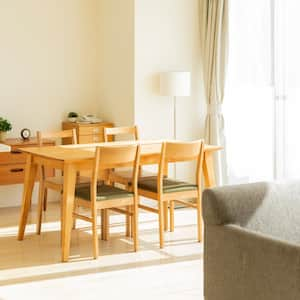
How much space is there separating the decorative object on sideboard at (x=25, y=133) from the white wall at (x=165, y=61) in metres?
1.16

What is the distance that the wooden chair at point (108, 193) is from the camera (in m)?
5.37

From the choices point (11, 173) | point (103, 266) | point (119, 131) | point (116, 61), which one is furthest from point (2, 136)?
point (103, 266)

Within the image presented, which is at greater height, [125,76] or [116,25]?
[116,25]

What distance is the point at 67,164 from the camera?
5.38 m

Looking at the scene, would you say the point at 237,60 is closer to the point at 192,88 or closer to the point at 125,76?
the point at 192,88

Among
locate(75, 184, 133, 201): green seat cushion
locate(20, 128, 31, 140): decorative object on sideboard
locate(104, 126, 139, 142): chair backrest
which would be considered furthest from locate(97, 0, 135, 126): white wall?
locate(75, 184, 133, 201): green seat cushion

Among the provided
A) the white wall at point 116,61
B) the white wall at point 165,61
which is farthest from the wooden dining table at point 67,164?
the white wall at point 116,61

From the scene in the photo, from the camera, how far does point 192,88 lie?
24.9ft

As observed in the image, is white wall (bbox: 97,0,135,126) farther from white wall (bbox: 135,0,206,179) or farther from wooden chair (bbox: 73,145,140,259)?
wooden chair (bbox: 73,145,140,259)

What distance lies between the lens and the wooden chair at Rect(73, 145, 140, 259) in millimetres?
5371

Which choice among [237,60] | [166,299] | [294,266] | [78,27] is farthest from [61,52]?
[294,266]

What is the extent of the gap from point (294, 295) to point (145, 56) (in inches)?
183

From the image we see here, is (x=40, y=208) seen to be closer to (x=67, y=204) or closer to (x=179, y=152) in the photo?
(x=67, y=204)

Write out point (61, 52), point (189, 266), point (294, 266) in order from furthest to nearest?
point (61, 52) < point (189, 266) < point (294, 266)
